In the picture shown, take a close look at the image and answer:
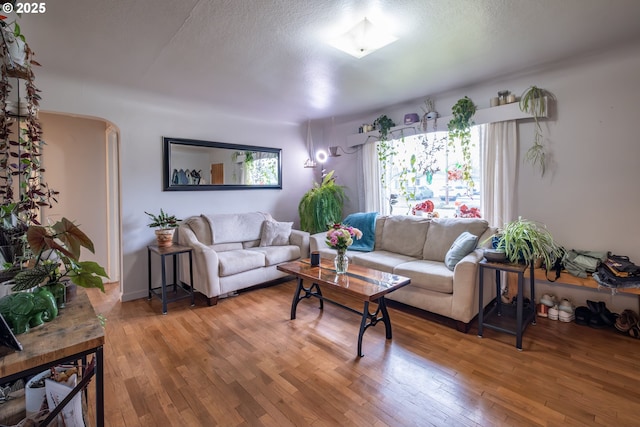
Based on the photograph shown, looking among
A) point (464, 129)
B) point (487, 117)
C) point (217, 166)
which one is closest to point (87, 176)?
point (217, 166)

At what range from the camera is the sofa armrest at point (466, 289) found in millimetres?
2629

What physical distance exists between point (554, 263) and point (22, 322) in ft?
12.3

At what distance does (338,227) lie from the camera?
9.59 ft

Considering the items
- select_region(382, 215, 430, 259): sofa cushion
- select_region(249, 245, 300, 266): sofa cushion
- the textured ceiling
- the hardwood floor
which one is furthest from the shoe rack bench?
select_region(249, 245, 300, 266): sofa cushion

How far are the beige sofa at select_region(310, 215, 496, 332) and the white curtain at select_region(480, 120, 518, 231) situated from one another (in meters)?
0.34

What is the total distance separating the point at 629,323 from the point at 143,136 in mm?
5279

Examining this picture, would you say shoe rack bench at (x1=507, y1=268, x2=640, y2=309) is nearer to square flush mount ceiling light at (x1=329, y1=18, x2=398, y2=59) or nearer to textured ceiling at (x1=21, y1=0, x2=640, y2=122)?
textured ceiling at (x1=21, y1=0, x2=640, y2=122)

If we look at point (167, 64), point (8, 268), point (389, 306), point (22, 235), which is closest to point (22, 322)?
point (8, 268)

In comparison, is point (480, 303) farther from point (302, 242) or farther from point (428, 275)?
point (302, 242)

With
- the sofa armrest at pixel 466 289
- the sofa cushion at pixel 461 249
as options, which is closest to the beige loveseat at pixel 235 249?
A: the sofa cushion at pixel 461 249

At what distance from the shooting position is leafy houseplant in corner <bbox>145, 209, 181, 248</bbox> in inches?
141

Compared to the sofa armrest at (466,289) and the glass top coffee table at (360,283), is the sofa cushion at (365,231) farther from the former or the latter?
the sofa armrest at (466,289)

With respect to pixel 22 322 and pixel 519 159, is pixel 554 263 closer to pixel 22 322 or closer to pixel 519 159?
pixel 519 159

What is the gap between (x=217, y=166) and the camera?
14.1ft
